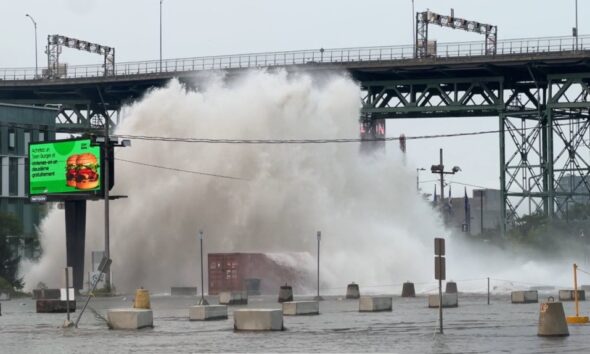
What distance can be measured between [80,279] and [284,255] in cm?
1015

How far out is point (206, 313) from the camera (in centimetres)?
3609

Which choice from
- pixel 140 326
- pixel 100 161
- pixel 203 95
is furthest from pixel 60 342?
pixel 203 95

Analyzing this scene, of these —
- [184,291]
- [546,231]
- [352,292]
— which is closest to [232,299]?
[352,292]

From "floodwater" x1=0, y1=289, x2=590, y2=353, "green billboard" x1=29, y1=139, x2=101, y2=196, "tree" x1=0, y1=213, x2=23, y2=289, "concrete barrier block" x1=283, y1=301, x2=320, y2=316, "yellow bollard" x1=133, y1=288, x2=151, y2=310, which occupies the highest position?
"green billboard" x1=29, y1=139, x2=101, y2=196

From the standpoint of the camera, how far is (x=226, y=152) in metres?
70.4

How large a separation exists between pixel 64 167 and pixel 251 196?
456 inches

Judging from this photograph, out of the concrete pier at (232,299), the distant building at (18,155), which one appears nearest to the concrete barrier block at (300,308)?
the concrete pier at (232,299)

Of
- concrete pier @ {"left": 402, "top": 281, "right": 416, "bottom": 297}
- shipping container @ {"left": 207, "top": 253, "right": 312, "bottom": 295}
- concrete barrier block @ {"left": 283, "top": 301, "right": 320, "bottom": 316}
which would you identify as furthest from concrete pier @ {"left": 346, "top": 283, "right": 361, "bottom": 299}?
concrete barrier block @ {"left": 283, "top": 301, "right": 320, "bottom": 316}

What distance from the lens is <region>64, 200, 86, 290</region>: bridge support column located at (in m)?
61.9

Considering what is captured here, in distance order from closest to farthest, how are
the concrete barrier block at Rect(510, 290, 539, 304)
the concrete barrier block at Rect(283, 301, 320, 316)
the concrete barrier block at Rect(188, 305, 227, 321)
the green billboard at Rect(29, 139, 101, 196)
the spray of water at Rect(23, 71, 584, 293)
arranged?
1. the concrete barrier block at Rect(188, 305, 227, 321)
2. the concrete barrier block at Rect(283, 301, 320, 316)
3. the concrete barrier block at Rect(510, 290, 539, 304)
4. the green billboard at Rect(29, 139, 101, 196)
5. the spray of water at Rect(23, 71, 584, 293)

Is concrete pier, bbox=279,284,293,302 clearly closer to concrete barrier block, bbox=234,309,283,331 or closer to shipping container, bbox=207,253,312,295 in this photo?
shipping container, bbox=207,253,312,295

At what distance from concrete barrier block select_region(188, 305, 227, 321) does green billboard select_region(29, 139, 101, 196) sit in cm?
2444

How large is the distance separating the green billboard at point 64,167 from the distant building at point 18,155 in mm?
29980

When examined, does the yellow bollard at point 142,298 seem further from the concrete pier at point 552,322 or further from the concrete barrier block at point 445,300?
the concrete pier at point 552,322
